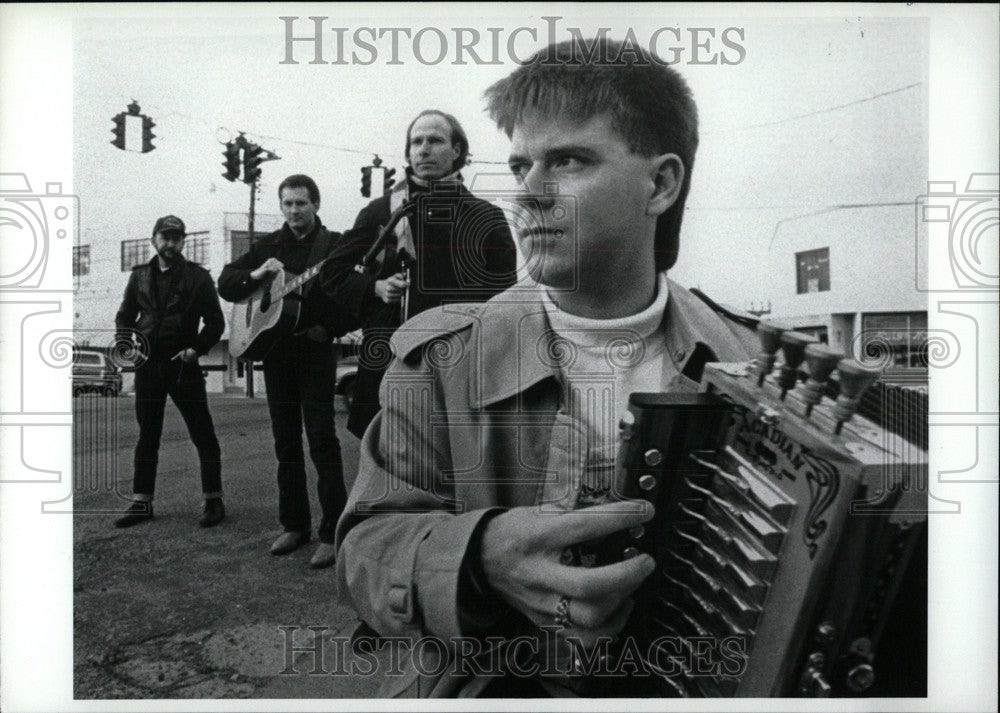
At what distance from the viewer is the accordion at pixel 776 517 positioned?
6.54 feet

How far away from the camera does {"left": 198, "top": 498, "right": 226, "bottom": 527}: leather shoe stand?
2.54 meters

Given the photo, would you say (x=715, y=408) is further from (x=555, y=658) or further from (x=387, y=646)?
(x=387, y=646)

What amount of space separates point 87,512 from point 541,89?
6.28ft

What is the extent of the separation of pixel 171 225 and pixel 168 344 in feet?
1.21

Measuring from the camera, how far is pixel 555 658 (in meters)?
2.45

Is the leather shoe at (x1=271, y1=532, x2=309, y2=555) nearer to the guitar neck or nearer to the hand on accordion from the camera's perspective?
the hand on accordion

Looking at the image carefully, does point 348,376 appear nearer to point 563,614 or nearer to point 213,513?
point 213,513

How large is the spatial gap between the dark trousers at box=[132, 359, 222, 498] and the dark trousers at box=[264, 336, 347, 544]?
201mm

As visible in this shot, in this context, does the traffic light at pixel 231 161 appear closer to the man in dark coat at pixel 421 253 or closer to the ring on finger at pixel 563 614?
the man in dark coat at pixel 421 253

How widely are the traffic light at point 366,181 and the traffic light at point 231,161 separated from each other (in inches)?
15.2

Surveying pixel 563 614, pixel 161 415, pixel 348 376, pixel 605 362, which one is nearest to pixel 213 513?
pixel 161 415

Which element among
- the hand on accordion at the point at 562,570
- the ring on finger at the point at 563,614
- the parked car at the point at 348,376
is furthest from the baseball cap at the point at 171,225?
the ring on finger at the point at 563,614

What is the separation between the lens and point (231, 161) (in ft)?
8.14

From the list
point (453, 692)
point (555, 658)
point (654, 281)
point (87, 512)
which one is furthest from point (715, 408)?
point (87, 512)
